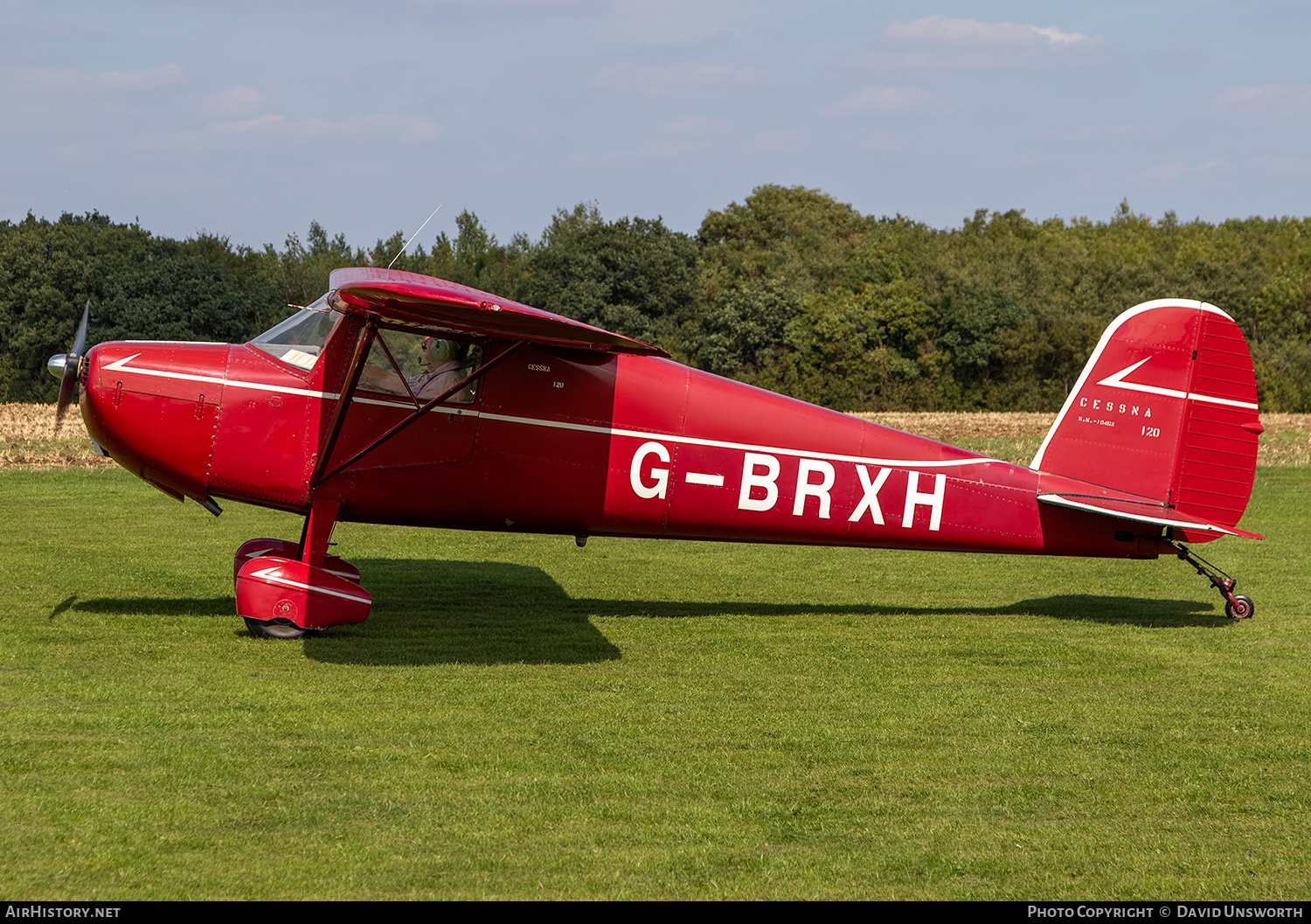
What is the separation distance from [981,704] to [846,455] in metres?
2.84

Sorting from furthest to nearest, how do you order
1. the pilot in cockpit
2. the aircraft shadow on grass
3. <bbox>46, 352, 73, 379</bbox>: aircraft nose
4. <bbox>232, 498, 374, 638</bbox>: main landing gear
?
<bbox>46, 352, 73, 379</bbox>: aircraft nose, the pilot in cockpit, the aircraft shadow on grass, <bbox>232, 498, 374, 638</bbox>: main landing gear

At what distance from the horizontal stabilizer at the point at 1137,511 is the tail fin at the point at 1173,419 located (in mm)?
85

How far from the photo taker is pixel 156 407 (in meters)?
8.72

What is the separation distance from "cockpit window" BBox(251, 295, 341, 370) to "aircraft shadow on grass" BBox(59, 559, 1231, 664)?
2.33 m

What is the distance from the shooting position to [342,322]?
899 cm

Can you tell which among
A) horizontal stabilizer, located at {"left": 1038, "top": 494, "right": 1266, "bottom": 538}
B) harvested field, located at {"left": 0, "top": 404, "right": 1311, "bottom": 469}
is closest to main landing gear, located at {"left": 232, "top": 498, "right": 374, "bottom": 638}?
horizontal stabilizer, located at {"left": 1038, "top": 494, "right": 1266, "bottom": 538}

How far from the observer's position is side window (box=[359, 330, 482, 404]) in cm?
898

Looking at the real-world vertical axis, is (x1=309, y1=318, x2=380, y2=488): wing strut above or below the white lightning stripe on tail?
below

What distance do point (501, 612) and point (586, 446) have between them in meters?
2.05

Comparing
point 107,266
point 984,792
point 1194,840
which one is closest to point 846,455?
point 984,792

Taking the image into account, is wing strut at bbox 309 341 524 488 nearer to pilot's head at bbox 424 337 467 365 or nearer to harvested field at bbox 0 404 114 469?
pilot's head at bbox 424 337 467 365

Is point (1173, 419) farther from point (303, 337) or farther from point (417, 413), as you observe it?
point (303, 337)

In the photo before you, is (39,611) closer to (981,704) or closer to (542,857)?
(542,857)

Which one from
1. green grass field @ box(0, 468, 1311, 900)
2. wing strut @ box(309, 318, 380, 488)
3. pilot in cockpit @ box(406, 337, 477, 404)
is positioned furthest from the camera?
pilot in cockpit @ box(406, 337, 477, 404)
